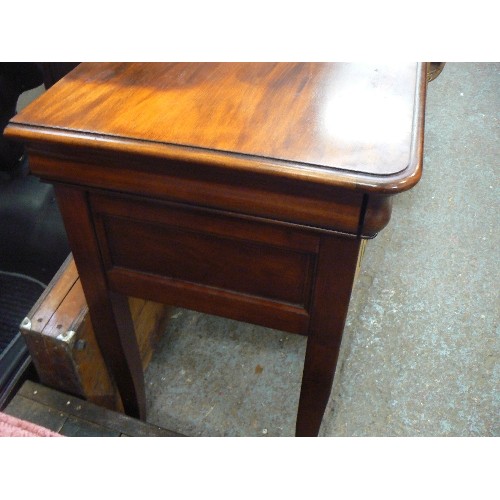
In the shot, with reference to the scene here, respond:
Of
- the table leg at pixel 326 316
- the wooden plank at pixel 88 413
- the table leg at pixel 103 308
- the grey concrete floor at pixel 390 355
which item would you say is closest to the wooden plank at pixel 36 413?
the wooden plank at pixel 88 413

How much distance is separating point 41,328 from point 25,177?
63cm

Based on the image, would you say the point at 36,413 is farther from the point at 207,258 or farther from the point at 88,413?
the point at 207,258

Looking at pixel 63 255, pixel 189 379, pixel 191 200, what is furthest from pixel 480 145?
pixel 191 200

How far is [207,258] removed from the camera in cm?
65

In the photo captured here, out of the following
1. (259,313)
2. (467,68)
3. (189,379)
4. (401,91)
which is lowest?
(189,379)

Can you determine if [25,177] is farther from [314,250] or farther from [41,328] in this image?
[314,250]

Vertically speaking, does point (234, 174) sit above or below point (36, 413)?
above

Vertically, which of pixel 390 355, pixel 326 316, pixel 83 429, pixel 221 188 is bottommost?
pixel 390 355

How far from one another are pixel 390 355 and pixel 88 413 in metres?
0.69

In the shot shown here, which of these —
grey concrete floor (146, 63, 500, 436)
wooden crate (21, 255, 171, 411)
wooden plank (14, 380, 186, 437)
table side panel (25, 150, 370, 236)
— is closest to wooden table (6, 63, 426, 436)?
table side panel (25, 150, 370, 236)

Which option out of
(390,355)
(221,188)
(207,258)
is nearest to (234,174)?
(221,188)

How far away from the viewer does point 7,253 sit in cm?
132

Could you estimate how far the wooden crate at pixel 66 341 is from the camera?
84 cm

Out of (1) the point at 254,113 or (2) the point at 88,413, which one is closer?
(1) the point at 254,113
